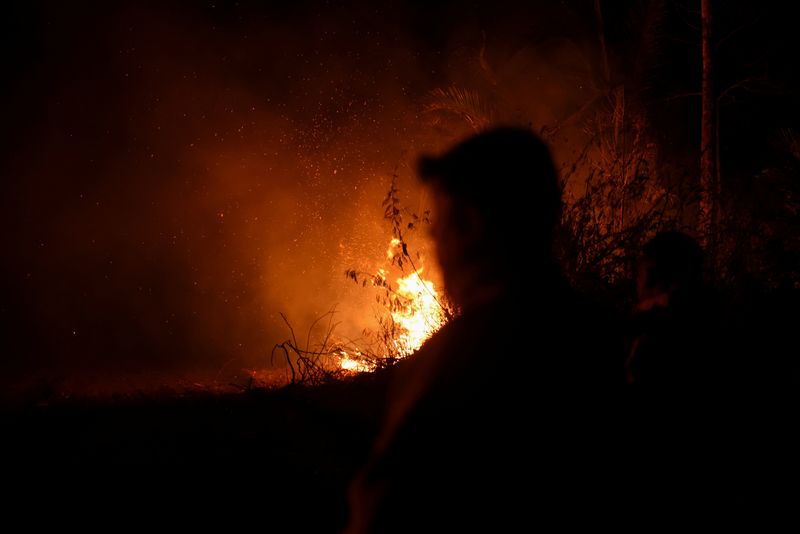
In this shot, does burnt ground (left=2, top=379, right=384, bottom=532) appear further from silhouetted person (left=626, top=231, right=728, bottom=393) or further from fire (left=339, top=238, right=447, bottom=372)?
silhouetted person (left=626, top=231, right=728, bottom=393)

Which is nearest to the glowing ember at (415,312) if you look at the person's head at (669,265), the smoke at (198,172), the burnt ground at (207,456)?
the burnt ground at (207,456)

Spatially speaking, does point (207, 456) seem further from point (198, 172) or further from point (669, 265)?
point (198, 172)

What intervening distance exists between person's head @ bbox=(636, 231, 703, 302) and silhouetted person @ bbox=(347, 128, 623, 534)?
2.57m

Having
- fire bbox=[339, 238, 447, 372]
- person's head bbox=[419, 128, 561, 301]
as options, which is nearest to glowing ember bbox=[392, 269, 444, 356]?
fire bbox=[339, 238, 447, 372]

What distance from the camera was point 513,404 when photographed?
122cm

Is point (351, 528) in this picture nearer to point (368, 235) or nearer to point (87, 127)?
point (368, 235)

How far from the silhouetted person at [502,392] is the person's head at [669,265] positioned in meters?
2.57

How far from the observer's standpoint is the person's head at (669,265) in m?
3.65

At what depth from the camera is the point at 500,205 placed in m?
1.38

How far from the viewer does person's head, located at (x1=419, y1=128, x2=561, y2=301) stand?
1.37m

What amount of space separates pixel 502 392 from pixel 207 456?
3.18m

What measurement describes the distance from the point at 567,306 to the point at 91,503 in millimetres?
3244

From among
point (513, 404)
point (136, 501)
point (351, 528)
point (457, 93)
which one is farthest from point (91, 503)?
point (457, 93)

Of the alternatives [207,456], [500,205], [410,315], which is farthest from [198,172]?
[500,205]
